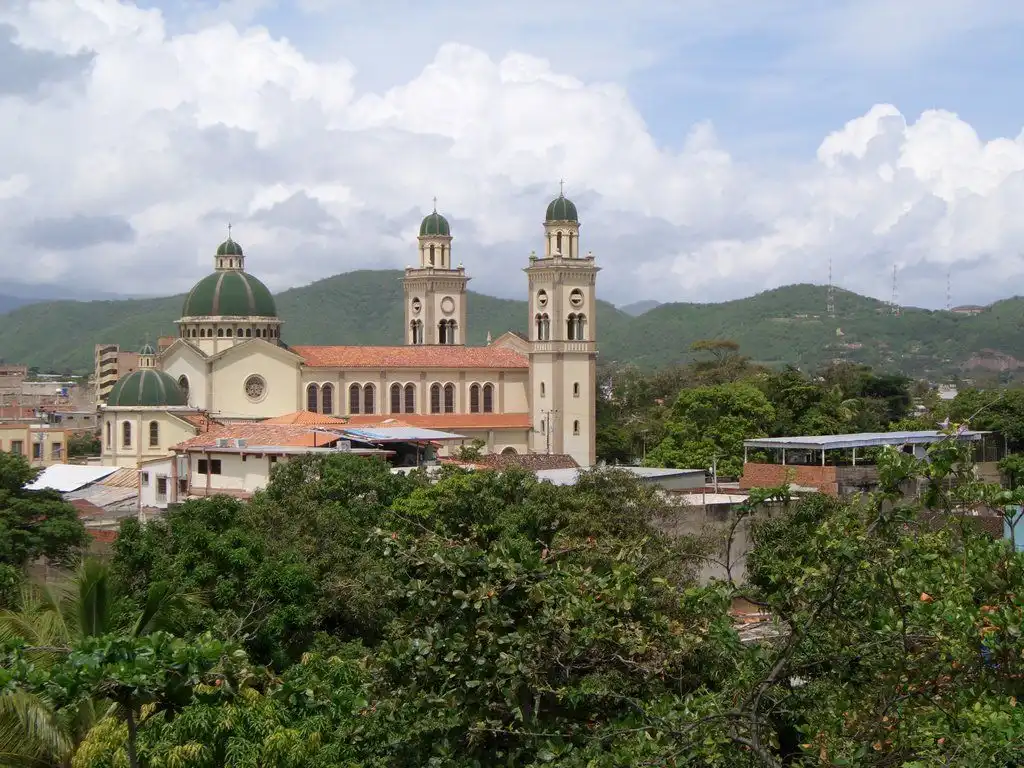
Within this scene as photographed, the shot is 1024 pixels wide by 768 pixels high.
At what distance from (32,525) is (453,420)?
28.9 m

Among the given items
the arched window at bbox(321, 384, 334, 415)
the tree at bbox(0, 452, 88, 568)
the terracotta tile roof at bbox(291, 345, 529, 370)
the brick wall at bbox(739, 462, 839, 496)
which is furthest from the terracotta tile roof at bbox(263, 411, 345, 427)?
the tree at bbox(0, 452, 88, 568)

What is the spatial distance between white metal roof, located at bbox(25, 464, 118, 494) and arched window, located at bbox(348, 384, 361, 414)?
10.6 meters

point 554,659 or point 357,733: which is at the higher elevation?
point 554,659

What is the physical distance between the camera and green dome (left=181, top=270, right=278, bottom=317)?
5850cm

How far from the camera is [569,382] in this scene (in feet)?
199

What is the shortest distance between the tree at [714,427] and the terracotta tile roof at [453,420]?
8382mm

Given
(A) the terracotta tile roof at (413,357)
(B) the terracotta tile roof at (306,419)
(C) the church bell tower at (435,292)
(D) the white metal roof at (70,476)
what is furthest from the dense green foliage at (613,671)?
(C) the church bell tower at (435,292)

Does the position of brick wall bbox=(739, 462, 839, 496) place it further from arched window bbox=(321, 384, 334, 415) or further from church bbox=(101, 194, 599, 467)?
arched window bbox=(321, 384, 334, 415)

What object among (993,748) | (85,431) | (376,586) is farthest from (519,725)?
(85,431)

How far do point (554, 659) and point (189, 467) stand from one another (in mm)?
34538

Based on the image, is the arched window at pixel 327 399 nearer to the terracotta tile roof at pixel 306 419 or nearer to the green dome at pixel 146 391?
the terracotta tile roof at pixel 306 419

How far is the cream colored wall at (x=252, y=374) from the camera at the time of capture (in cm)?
5641

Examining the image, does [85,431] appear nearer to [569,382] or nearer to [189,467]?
[569,382]

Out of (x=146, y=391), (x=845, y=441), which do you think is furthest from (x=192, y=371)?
(x=845, y=441)
